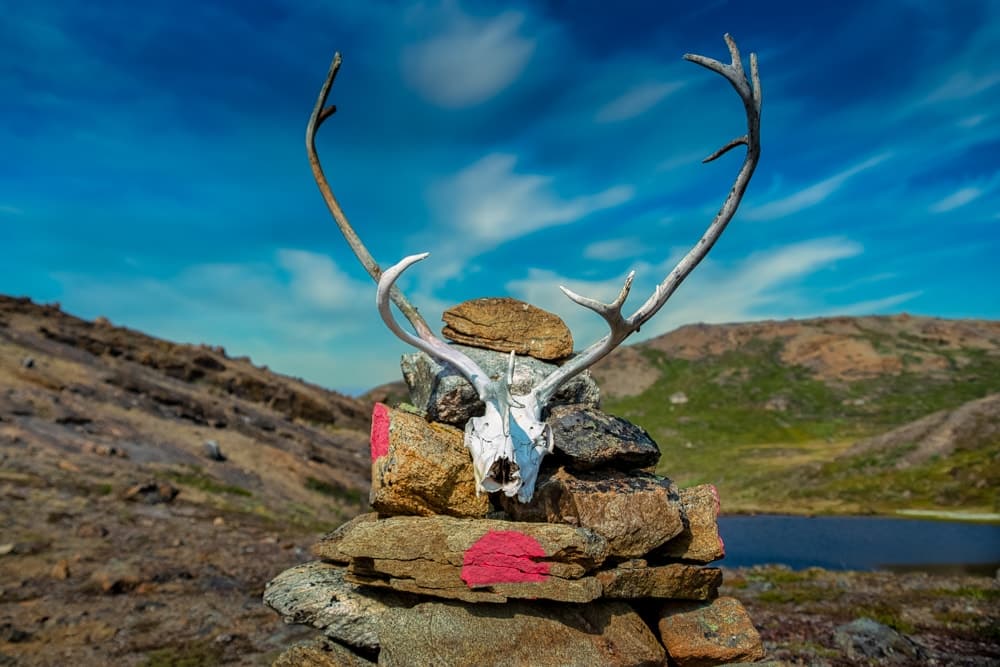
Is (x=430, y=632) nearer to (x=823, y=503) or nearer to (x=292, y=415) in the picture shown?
(x=292, y=415)

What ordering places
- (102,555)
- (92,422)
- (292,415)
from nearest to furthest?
(102,555) < (92,422) < (292,415)

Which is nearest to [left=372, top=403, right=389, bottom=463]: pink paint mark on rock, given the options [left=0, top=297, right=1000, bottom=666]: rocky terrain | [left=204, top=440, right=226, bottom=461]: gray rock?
[left=0, top=297, right=1000, bottom=666]: rocky terrain

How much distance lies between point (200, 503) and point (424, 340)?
68.0 feet

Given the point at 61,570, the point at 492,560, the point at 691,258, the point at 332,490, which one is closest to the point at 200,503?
the point at 61,570

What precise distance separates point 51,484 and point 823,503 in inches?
2569

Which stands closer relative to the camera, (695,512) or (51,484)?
(695,512)

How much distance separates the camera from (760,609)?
19.7 metres

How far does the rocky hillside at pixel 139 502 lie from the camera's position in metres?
13.2

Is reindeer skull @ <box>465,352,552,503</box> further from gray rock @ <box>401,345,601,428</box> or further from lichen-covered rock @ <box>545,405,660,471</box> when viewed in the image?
gray rock @ <box>401,345,601,428</box>

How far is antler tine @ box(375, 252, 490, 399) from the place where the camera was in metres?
6.47

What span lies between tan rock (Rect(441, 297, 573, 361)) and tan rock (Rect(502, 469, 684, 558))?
196 centimetres

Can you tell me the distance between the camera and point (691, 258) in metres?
7.14

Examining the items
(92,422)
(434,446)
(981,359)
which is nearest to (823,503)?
(92,422)

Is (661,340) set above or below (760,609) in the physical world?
above
